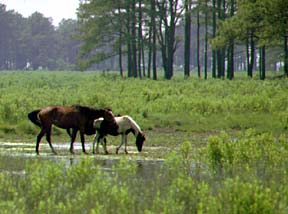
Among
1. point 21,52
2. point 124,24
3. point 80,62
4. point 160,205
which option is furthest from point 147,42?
point 21,52

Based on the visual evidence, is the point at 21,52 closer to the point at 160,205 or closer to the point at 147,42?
the point at 147,42

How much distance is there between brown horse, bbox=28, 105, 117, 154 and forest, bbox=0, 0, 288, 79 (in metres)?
18.5

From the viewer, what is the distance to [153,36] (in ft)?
241

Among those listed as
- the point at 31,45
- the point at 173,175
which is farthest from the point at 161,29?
the point at 31,45

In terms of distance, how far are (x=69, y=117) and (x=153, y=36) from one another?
52974mm

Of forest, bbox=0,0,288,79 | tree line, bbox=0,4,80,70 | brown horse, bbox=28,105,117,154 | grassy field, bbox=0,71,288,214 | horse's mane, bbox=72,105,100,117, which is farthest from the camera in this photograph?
tree line, bbox=0,4,80,70

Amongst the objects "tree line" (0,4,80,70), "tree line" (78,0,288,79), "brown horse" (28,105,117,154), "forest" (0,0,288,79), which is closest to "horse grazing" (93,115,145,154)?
"brown horse" (28,105,117,154)

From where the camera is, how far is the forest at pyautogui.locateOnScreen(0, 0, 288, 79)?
40781 mm

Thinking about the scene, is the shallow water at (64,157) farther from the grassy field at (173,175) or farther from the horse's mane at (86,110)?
the horse's mane at (86,110)

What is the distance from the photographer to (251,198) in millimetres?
9578

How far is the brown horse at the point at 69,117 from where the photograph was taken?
20781 mm

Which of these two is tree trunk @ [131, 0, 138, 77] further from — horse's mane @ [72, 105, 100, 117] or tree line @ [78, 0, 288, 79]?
horse's mane @ [72, 105, 100, 117]

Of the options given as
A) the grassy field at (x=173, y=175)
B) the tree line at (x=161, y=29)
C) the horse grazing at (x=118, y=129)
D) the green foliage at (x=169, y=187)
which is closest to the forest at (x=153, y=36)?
the tree line at (x=161, y=29)

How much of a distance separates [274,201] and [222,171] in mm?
4598
